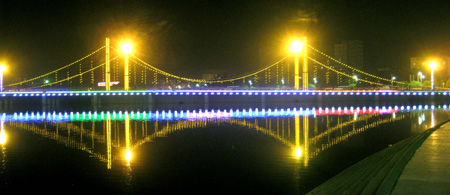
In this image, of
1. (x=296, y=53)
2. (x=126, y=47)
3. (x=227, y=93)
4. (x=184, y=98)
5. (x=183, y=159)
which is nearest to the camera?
(x=183, y=159)

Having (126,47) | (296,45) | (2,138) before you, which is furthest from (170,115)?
(296,45)

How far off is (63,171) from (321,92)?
4161cm

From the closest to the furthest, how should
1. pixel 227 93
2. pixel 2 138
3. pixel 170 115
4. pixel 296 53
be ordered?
pixel 2 138 < pixel 170 115 < pixel 227 93 < pixel 296 53

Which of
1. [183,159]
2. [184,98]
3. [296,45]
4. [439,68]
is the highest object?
[296,45]

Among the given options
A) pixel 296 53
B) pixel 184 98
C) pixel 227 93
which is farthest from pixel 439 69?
pixel 184 98

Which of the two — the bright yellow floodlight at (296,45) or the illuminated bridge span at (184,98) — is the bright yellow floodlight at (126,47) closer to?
the illuminated bridge span at (184,98)

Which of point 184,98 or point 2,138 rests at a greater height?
point 184,98

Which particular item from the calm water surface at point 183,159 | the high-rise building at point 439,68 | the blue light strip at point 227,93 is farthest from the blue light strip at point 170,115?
the high-rise building at point 439,68

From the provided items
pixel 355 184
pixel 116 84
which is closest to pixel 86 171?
pixel 355 184

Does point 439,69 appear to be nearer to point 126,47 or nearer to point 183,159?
point 126,47

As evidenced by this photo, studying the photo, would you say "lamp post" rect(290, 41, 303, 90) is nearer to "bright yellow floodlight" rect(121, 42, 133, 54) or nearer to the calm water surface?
"bright yellow floodlight" rect(121, 42, 133, 54)

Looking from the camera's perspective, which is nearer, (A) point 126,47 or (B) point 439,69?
(A) point 126,47

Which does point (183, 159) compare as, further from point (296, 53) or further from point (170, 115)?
point (296, 53)

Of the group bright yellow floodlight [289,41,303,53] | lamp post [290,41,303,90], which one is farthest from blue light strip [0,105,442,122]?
bright yellow floodlight [289,41,303,53]
